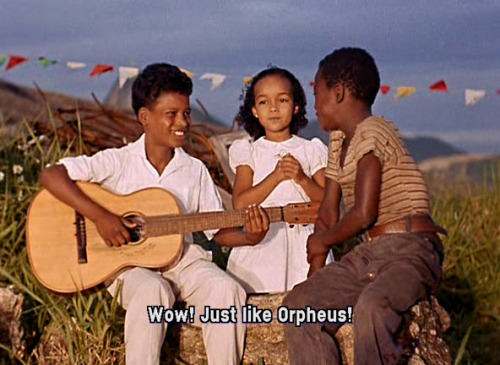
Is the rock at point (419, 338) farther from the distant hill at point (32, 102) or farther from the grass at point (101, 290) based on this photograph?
the distant hill at point (32, 102)

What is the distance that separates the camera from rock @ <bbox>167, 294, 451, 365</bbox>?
13.5ft

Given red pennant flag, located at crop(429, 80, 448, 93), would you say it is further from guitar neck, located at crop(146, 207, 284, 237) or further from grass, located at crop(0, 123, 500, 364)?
guitar neck, located at crop(146, 207, 284, 237)

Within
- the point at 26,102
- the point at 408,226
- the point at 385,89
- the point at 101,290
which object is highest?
the point at 26,102

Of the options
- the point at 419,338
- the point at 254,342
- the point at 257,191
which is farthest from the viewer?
the point at 257,191

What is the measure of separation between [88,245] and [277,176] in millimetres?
1005

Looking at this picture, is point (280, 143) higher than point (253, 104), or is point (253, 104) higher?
point (253, 104)

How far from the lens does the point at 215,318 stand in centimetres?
421

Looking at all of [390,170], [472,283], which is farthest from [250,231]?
[472,283]

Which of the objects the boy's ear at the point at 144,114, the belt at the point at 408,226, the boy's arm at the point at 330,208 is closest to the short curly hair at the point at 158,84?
the boy's ear at the point at 144,114

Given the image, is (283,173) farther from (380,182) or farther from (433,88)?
(433,88)

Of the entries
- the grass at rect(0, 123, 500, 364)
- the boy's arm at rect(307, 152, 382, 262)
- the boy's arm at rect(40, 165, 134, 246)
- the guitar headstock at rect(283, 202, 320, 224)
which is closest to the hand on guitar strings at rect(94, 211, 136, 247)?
the boy's arm at rect(40, 165, 134, 246)

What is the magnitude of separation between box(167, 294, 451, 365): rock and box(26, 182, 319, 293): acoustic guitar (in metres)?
0.38

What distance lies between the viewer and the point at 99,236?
448cm

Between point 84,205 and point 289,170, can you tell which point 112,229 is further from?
point 289,170
